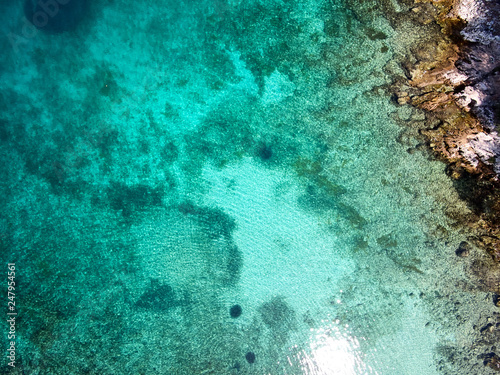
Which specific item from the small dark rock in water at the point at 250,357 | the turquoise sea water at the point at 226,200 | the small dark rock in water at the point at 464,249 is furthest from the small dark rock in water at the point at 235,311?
the small dark rock in water at the point at 464,249

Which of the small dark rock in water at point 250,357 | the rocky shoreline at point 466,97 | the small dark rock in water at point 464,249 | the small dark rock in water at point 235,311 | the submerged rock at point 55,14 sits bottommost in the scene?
the small dark rock in water at point 250,357

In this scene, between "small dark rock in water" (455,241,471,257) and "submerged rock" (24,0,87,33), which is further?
"submerged rock" (24,0,87,33)

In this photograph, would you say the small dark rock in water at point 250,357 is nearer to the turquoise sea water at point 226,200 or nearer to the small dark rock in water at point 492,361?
the turquoise sea water at point 226,200

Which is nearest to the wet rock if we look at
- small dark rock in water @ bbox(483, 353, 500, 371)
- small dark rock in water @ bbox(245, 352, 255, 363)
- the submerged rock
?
small dark rock in water @ bbox(483, 353, 500, 371)

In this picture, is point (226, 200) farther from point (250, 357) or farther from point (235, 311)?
point (250, 357)

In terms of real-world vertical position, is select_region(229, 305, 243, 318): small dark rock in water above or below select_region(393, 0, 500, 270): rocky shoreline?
below

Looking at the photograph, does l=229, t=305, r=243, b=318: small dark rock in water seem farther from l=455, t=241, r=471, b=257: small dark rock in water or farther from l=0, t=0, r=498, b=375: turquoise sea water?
l=455, t=241, r=471, b=257: small dark rock in water

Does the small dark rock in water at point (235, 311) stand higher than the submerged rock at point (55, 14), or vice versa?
the submerged rock at point (55, 14)
